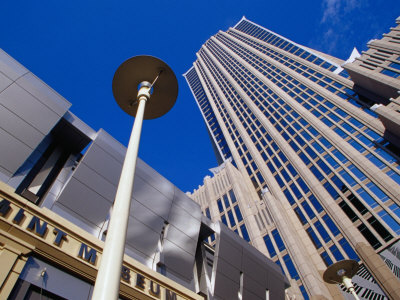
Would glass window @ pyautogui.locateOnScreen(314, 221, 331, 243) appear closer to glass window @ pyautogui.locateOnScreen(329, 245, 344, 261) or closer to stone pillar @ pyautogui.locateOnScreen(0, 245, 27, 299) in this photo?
glass window @ pyautogui.locateOnScreen(329, 245, 344, 261)

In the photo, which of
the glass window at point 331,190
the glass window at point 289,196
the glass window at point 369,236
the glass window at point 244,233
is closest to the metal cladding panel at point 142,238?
the glass window at point 369,236

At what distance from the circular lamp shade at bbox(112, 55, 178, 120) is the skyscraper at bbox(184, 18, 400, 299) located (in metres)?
34.3

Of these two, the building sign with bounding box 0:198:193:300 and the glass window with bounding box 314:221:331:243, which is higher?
the glass window with bounding box 314:221:331:243

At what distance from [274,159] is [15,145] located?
59.4 m

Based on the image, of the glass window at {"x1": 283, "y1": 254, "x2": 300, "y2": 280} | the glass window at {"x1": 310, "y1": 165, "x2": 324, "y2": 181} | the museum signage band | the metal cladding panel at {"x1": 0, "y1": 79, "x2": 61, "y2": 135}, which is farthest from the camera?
the glass window at {"x1": 310, "y1": 165, "x2": 324, "y2": 181}

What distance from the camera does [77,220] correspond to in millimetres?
14336

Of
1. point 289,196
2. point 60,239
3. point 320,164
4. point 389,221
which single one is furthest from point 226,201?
point 60,239

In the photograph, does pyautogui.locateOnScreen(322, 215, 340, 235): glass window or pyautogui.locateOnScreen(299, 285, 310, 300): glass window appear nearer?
pyautogui.locateOnScreen(299, 285, 310, 300): glass window

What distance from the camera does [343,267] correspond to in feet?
53.8

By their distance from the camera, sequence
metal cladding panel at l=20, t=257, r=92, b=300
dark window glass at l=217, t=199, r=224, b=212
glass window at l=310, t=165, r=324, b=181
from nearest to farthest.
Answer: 1. metal cladding panel at l=20, t=257, r=92, b=300
2. glass window at l=310, t=165, r=324, b=181
3. dark window glass at l=217, t=199, r=224, b=212

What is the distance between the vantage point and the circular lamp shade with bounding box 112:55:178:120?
8141 millimetres

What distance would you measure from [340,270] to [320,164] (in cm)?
4208

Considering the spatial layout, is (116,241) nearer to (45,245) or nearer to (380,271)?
(45,245)

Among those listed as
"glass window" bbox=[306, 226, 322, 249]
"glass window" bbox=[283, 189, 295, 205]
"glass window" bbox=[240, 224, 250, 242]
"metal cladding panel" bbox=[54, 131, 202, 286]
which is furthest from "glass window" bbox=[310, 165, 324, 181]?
"metal cladding panel" bbox=[54, 131, 202, 286]
